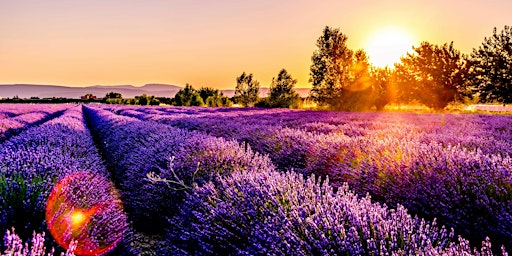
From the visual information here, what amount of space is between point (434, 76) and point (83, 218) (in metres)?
29.9

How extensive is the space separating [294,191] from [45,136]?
185 inches

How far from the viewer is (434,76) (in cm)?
2809

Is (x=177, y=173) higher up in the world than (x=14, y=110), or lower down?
higher up

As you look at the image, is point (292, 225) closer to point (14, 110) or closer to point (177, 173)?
point (177, 173)

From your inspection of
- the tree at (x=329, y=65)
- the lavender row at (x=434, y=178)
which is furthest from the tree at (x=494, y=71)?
the lavender row at (x=434, y=178)

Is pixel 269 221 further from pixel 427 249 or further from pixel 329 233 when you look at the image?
pixel 427 249

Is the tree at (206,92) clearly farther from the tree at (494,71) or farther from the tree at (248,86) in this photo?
the tree at (494,71)

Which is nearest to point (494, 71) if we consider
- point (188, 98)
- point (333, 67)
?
point (333, 67)

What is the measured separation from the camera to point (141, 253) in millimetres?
2785

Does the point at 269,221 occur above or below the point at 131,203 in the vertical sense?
above

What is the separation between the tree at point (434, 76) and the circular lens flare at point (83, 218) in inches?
1148

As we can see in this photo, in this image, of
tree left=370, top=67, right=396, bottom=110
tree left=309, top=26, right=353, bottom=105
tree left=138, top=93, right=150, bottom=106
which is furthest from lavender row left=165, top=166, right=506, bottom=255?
tree left=138, top=93, right=150, bottom=106

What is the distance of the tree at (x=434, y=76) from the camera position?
→ 2758 centimetres

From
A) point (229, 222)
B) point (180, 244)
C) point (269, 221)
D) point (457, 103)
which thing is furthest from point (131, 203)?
point (457, 103)
